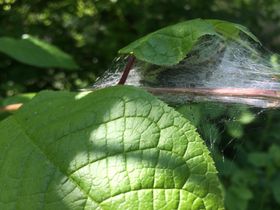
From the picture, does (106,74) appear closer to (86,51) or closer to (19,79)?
(19,79)

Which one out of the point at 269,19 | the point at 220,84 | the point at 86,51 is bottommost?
the point at 269,19

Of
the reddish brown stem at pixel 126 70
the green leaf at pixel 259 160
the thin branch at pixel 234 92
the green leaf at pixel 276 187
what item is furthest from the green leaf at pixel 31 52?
the green leaf at pixel 276 187

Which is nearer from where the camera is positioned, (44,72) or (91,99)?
(91,99)

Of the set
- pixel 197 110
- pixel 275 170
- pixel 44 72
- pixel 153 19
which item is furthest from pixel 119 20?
pixel 197 110

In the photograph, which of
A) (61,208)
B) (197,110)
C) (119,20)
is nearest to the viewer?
(61,208)

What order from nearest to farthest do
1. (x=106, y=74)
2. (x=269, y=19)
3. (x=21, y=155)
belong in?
1. (x=21, y=155)
2. (x=106, y=74)
3. (x=269, y=19)

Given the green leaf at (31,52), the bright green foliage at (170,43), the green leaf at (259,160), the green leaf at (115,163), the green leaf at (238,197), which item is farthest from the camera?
the green leaf at (259,160)

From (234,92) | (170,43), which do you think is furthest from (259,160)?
(234,92)

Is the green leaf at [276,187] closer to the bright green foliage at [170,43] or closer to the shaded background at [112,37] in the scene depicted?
the shaded background at [112,37]
